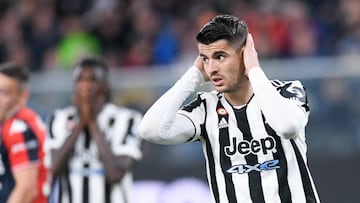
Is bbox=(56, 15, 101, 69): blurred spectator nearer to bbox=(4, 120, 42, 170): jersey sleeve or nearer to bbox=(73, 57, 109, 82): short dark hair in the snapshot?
bbox=(73, 57, 109, 82): short dark hair

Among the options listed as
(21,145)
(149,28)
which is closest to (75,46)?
(149,28)

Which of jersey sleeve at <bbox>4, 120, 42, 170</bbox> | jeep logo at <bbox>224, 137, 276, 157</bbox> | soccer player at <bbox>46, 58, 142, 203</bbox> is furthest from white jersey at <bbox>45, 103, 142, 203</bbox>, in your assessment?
jeep logo at <bbox>224, 137, 276, 157</bbox>

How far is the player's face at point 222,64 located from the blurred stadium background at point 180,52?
5217mm

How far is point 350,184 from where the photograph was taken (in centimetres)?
1094

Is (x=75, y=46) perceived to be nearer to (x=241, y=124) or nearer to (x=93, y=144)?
(x=93, y=144)

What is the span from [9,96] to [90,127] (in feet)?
2.70

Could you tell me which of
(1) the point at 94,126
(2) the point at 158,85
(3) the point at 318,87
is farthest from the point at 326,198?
(1) the point at 94,126

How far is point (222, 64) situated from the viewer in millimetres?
5934

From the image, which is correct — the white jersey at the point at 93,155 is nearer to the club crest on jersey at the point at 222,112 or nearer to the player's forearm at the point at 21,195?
the player's forearm at the point at 21,195

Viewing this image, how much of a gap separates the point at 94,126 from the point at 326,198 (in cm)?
298

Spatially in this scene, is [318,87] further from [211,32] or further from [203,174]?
[211,32]

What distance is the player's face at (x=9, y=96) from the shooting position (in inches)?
336

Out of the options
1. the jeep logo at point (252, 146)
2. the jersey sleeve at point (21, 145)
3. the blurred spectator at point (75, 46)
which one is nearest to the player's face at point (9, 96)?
the jersey sleeve at point (21, 145)

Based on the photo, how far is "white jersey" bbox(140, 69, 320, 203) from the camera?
19.3 feet
